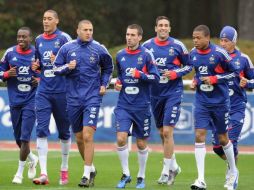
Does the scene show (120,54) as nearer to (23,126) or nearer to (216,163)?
(23,126)

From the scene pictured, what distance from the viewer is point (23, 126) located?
56.3 ft

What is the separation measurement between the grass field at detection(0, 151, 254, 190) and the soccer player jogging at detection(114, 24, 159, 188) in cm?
68

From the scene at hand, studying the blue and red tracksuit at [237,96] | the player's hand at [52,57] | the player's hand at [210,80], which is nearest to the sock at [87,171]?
the player's hand at [52,57]

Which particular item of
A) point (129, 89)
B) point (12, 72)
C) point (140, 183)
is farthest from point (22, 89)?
point (140, 183)

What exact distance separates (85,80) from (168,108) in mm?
1673

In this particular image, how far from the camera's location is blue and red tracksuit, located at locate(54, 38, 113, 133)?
1608 cm

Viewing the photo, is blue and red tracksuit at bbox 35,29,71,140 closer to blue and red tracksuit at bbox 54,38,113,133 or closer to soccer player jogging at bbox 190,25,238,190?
blue and red tracksuit at bbox 54,38,113,133

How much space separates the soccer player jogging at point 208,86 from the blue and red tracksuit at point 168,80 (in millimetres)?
1036

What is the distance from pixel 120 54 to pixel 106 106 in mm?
9039

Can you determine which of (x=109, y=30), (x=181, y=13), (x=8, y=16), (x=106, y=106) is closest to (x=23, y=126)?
(x=106, y=106)

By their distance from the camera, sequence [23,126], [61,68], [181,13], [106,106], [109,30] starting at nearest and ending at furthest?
[61,68] → [23,126] → [106,106] → [109,30] → [181,13]

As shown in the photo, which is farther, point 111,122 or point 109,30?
point 109,30

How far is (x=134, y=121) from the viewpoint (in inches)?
641

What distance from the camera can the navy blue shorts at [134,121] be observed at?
16.1 metres
